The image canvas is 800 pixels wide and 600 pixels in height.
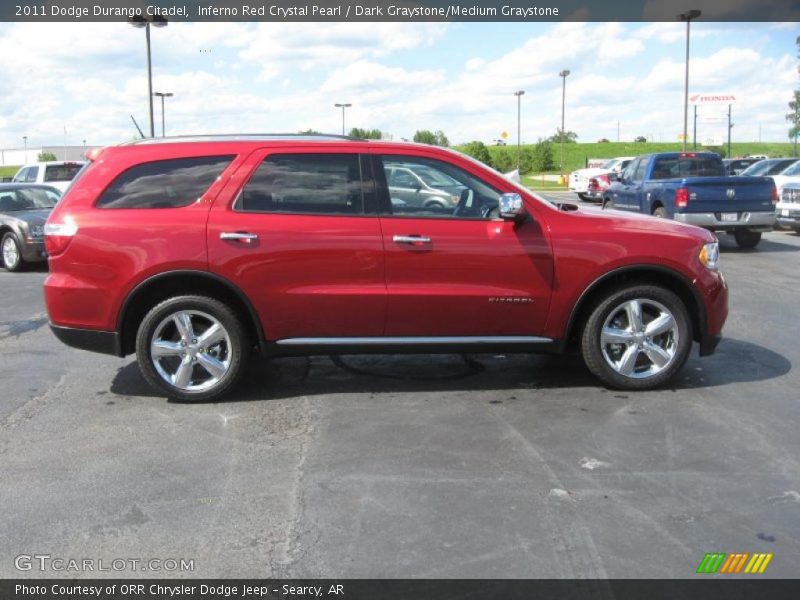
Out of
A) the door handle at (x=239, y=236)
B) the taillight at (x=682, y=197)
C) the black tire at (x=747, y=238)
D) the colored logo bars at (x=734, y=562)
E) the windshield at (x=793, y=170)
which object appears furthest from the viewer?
the windshield at (x=793, y=170)

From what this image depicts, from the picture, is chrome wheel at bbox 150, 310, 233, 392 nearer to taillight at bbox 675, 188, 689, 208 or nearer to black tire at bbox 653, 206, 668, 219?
taillight at bbox 675, 188, 689, 208

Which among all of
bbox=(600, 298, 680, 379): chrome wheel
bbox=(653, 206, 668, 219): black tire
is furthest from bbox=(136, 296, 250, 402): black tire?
bbox=(653, 206, 668, 219): black tire

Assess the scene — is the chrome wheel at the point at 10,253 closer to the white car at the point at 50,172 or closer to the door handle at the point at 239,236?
the white car at the point at 50,172

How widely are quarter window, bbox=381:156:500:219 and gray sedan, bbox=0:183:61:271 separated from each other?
9.15 metres

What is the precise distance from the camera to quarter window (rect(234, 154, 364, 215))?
5.51 metres

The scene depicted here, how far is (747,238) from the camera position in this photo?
14891mm

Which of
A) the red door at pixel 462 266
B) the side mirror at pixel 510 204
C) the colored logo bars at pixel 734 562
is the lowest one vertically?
the colored logo bars at pixel 734 562

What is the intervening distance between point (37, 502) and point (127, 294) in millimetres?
1804

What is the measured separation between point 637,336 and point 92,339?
12.6ft

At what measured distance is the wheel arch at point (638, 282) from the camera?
5633 mm

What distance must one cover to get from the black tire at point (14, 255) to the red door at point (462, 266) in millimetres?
9639

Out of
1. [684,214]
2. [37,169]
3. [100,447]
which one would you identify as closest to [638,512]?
[100,447]

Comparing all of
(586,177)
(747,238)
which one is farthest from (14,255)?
(586,177)

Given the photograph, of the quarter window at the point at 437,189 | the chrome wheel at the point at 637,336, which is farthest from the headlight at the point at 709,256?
the quarter window at the point at 437,189
